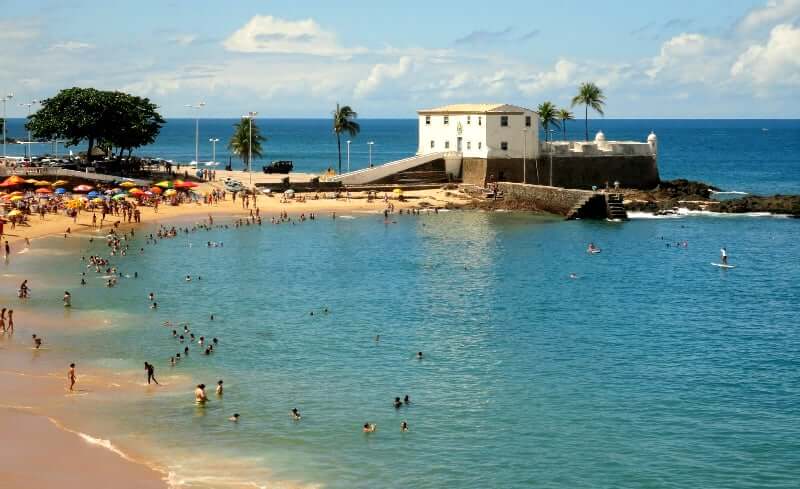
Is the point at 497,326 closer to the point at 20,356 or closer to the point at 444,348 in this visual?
the point at 444,348

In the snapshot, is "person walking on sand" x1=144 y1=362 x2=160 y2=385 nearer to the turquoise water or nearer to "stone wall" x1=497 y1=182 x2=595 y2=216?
the turquoise water

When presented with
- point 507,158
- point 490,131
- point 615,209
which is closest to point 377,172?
point 490,131

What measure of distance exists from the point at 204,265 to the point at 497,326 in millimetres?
25348

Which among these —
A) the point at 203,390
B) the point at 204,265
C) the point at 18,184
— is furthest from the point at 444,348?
the point at 18,184

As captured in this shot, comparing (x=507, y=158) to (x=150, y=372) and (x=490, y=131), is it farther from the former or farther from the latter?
(x=150, y=372)

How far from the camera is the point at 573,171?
10812 centimetres

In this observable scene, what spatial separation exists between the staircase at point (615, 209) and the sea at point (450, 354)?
9.58 meters

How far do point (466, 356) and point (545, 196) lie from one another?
53.8 m

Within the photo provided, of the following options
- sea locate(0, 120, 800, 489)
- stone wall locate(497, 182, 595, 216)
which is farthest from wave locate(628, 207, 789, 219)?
sea locate(0, 120, 800, 489)

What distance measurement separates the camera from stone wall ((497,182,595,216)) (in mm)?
95169

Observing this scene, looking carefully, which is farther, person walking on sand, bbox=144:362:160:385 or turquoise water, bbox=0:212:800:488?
person walking on sand, bbox=144:362:160:385

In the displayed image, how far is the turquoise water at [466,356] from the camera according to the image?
3341 cm

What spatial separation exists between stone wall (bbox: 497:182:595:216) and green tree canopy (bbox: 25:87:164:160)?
40214 mm

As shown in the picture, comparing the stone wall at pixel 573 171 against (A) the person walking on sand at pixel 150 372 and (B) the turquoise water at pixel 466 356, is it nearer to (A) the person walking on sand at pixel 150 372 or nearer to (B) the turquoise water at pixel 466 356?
(B) the turquoise water at pixel 466 356
